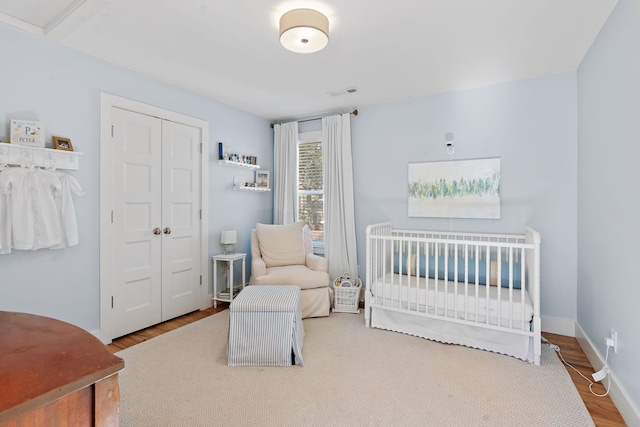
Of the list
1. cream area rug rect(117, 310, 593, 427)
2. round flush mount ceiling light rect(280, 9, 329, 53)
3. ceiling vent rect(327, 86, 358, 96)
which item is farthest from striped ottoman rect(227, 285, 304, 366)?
ceiling vent rect(327, 86, 358, 96)

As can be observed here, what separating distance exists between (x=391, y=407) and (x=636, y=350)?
4.19ft

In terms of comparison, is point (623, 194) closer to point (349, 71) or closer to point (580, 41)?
point (580, 41)

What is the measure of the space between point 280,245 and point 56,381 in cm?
298

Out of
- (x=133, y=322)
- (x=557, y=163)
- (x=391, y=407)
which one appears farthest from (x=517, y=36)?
(x=133, y=322)

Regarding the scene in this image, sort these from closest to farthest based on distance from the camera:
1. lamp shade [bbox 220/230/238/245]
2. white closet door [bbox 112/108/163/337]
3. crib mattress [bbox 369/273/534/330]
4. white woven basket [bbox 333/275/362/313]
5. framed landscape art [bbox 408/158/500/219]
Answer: crib mattress [bbox 369/273/534/330] < white closet door [bbox 112/108/163/337] < framed landscape art [bbox 408/158/500/219] < white woven basket [bbox 333/275/362/313] < lamp shade [bbox 220/230/238/245]

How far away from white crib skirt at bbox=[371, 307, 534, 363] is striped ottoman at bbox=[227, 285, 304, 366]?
1.02 metres

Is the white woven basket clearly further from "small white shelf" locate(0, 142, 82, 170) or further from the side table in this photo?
"small white shelf" locate(0, 142, 82, 170)

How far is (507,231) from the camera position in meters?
3.09

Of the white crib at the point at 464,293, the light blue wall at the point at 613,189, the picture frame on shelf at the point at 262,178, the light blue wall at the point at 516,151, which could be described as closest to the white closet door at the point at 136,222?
the picture frame on shelf at the point at 262,178

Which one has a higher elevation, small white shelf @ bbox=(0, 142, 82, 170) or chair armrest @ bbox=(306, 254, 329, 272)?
small white shelf @ bbox=(0, 142, 82, 170)

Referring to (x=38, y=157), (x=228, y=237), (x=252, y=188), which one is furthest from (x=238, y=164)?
(x=38, y=157)

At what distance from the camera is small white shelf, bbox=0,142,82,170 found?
2.08m

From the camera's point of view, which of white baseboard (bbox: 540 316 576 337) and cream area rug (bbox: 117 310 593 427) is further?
white baseboard (bbox: 540 316 576 337)

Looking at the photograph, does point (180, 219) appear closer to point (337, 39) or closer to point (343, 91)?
point (343, 91)
